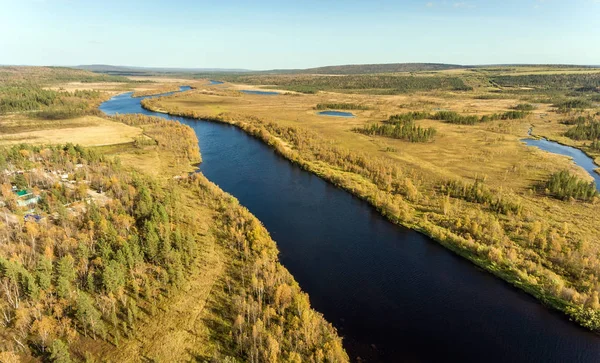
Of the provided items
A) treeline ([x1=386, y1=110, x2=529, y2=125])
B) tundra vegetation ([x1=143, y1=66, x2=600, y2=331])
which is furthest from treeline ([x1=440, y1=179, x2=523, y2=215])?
treeline ([x1=386, y1=110, x2=529, y2=125])

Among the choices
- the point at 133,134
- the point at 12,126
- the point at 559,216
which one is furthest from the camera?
the point at 12,126

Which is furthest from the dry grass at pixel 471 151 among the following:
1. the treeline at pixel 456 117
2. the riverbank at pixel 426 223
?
the riverbank at pixel 426 223

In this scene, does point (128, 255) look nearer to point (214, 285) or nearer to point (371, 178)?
point (214, 285)

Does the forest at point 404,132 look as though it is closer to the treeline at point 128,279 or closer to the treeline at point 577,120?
the treeline at point 577,120

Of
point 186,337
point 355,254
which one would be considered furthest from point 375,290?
point 186,337

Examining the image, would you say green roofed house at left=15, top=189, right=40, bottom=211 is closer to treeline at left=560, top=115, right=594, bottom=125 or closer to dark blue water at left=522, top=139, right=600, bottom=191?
dark blue water at left=522, top=139, right=600, bottom=191

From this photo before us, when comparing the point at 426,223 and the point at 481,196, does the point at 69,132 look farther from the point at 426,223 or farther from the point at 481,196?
the point at 481,196
